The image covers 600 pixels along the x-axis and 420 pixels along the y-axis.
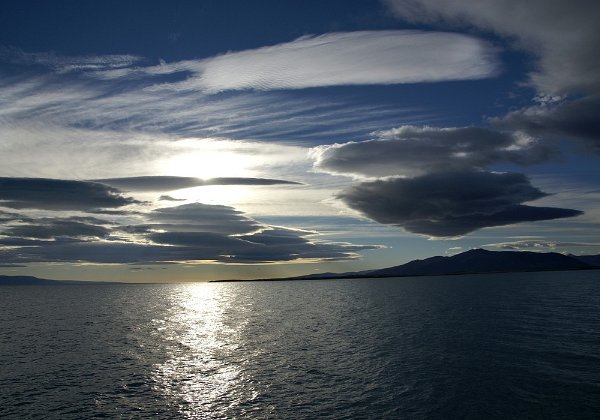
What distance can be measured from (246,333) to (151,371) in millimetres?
38358

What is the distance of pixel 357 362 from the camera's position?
6034cm

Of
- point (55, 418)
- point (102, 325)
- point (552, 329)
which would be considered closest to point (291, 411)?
point (55, 418)

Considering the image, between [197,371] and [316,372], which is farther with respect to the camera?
[197,371]

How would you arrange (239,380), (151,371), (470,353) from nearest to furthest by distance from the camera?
1. (239,380)
2. (151,371)
3. (470,353)

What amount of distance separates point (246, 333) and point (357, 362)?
134ft

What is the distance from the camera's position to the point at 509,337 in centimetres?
7706

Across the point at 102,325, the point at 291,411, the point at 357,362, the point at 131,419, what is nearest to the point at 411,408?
the point at 291,411

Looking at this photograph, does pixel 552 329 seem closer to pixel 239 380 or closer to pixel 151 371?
pixel 239 380

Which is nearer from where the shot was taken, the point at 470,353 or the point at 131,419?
the point at 131,419

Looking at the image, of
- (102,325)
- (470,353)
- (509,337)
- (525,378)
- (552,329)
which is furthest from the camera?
(102,325)

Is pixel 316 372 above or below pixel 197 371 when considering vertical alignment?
above

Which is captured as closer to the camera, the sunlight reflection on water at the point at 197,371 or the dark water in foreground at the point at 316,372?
the dark water in foreground at the point at 316,372

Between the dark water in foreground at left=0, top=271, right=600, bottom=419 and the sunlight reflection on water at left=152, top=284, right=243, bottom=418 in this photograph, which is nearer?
the dark water in foreground at left=0, top=271, right=600, bottom=419

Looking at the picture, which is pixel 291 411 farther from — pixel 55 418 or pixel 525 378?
pixel 525 378
